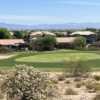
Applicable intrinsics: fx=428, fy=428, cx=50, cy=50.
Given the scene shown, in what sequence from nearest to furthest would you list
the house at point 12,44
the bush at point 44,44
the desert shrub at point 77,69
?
the desert shrub at point 77,69, the bush at point 44,44, the house at point 12,44

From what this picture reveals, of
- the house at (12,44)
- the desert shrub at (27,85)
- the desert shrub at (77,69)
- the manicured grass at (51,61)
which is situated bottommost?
the house at (12,44)

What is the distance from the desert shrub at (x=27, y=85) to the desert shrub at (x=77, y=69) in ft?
85.5

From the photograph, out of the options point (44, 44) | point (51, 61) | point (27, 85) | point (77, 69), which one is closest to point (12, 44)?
point (44, 44)

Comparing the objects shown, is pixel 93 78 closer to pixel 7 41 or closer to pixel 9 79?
pixel 9 79

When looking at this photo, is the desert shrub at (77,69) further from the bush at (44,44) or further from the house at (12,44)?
the house at (12,44)

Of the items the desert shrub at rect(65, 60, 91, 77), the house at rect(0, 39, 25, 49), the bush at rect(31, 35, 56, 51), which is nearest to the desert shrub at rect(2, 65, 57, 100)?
the desert shrub at rect(65, 60, 91, 77)

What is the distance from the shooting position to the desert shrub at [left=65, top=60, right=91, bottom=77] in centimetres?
4725

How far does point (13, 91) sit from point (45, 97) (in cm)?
156

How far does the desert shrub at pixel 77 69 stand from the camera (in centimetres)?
4725

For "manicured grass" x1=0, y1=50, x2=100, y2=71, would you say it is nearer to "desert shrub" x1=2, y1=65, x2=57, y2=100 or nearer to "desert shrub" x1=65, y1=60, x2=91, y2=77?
"desert shrub" x1=65, y1=60, x2=91, y2=77

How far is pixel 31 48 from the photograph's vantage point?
374 feet

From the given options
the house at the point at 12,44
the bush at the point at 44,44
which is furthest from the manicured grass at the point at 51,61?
the house at the point at 12,44

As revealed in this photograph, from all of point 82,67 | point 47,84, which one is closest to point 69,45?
point 82,67

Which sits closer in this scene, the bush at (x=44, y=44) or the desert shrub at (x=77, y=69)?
the desert shrub at (x=77, y=69)
